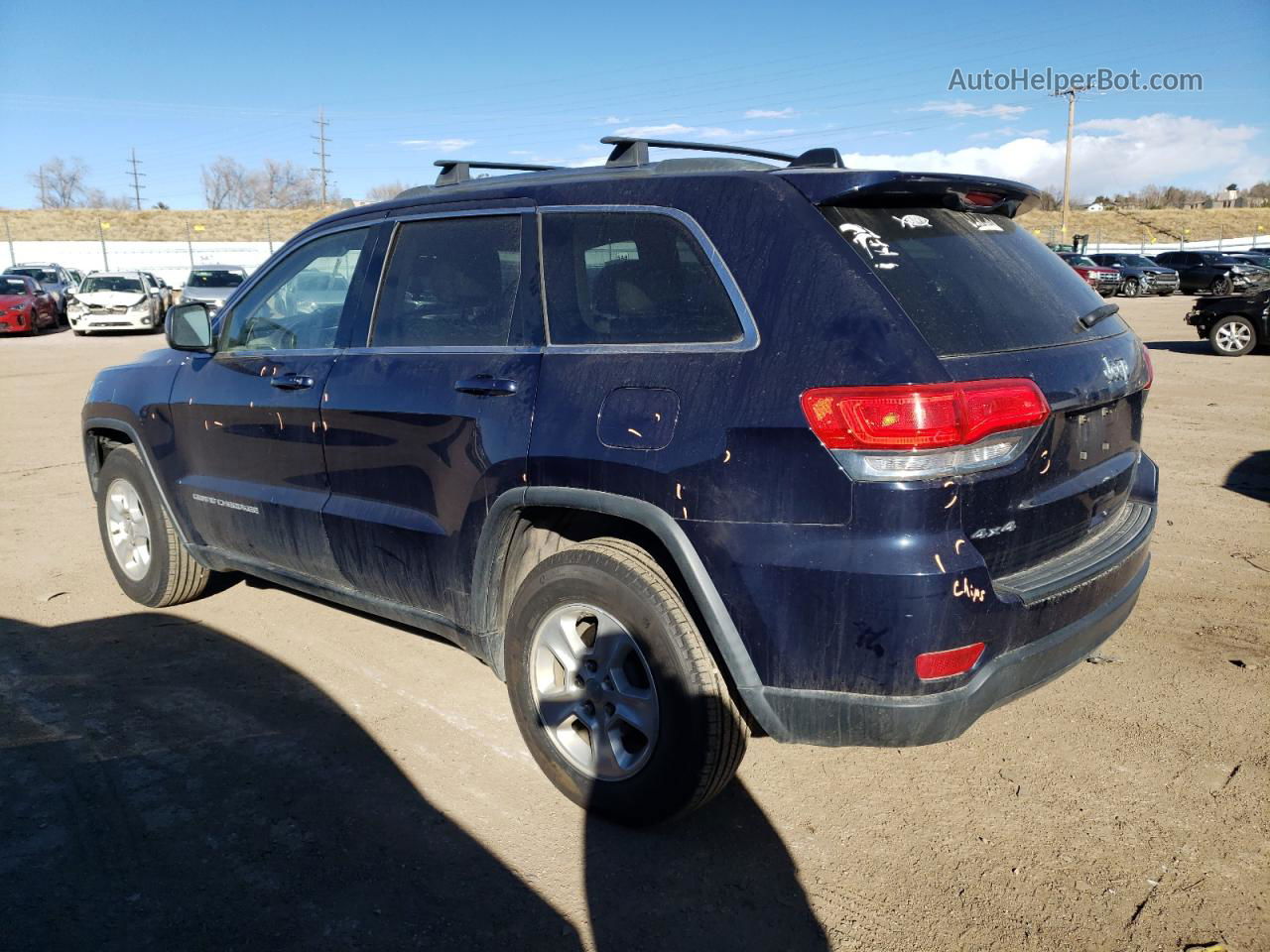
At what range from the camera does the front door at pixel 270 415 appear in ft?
12.7

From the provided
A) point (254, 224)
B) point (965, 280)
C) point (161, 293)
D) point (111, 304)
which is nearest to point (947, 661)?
point (965, 280)

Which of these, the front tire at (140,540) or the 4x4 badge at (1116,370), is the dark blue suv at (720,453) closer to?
the 4x4 badge at (1116,370)

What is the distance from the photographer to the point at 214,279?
2436 centimetres

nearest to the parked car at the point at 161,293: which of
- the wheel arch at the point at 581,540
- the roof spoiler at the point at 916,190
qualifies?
the wheel arch at the point at 581,540

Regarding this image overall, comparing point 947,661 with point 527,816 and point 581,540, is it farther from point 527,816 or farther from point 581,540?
point 527,816

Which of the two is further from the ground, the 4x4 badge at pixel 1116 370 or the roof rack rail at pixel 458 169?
the roof rack rail at pixel 458 169

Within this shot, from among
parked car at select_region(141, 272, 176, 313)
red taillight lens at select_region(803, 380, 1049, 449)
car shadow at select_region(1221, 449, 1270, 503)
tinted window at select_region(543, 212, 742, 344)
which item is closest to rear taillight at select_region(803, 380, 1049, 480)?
red taillight lens at select_region(803, 380, 1049, 449)

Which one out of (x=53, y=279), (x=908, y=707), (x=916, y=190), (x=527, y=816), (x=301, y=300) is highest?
(x=53, y=279)

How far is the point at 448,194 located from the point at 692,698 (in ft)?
6.85

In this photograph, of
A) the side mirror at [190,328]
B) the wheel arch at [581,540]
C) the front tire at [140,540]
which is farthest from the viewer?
the front tire at [140,540]

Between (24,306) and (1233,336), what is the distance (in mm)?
25970

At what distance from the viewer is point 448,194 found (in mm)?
3658

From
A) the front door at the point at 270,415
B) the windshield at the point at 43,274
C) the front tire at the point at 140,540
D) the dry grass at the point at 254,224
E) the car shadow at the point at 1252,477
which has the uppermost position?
the dry grass at the point at 254,224

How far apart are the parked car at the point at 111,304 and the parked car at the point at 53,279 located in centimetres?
441
